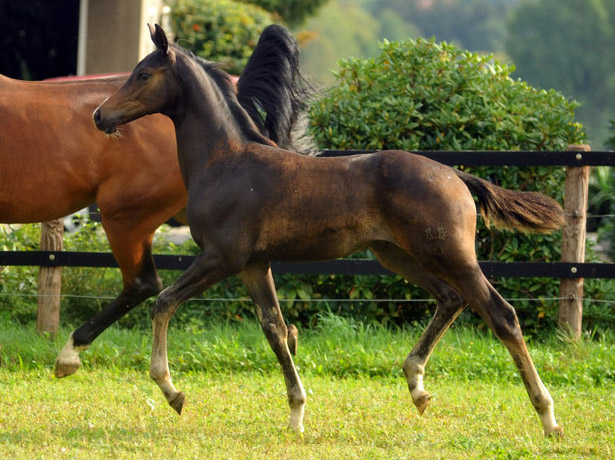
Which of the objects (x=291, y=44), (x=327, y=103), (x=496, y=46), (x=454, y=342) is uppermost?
(x=291, y=44)

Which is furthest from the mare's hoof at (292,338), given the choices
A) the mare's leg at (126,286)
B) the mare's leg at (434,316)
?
the mare's leg at (126,286)

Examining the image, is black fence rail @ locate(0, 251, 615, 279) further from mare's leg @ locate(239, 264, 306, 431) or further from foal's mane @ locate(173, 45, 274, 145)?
foal's mane @ locate(173, 45, 274, 145)

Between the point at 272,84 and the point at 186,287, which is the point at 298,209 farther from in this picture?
the point at 272,84

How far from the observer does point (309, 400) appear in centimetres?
572

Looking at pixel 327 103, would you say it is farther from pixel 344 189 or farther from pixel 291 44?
pixel 344 189

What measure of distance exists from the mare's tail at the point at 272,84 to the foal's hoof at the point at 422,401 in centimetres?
170

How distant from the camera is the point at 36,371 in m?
6.38

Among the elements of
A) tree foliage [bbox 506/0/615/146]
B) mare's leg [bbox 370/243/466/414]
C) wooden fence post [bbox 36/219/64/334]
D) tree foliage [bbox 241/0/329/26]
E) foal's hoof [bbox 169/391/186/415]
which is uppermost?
mare's leg [bbox 370/243/466/414]

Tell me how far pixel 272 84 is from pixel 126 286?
1.66 meters

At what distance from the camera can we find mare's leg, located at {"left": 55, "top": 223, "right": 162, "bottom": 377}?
5.76 m

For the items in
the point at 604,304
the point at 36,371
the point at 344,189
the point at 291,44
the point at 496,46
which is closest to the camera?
the point at 344,189

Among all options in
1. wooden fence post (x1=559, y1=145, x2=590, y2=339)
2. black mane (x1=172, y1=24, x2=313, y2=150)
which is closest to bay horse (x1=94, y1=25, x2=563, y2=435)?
black mane (x1=172, y1=24, x2=313, y2=150)

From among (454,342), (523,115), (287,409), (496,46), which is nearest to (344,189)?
(287,409)

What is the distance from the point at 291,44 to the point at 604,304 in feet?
11.6
